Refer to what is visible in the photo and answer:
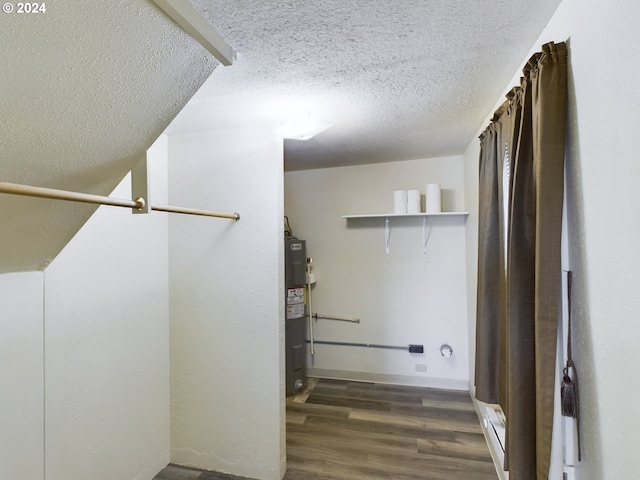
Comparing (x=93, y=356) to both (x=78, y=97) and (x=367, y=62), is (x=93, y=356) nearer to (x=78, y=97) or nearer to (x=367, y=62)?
(x=78, y=97)

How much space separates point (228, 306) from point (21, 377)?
1.00 metres

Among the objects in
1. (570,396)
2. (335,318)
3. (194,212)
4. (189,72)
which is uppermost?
(189,72)

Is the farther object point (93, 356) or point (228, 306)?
point (228, 306)

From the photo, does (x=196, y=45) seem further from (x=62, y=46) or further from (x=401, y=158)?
(x=401, y=158)

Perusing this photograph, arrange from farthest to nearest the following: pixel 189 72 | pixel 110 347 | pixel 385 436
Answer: pixel 385 436
pixel 110 347
pixel 189 72

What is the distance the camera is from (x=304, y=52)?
1319 mm

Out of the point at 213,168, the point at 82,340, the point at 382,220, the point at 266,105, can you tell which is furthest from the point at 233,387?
the point at 382,220

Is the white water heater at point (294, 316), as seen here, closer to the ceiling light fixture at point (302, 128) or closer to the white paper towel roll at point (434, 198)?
the ceiling light fixture at point (302, 128)

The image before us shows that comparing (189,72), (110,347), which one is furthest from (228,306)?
(189,72)

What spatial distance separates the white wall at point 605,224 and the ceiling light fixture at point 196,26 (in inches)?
43.1

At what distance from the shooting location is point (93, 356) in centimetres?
167

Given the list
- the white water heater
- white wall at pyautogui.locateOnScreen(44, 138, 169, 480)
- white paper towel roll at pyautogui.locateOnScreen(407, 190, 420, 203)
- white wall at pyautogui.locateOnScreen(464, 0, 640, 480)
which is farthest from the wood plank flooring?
white paper towel roll at pyautogui.locateOnScreen(407, 190, 420, 203)

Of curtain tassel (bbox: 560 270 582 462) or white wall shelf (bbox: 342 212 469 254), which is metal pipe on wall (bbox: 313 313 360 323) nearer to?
white wall shelf (bbox: 342 212 469 254)

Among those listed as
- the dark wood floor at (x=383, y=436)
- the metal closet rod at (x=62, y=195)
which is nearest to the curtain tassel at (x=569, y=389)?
the dark wood floor at (x=383, y=436)
